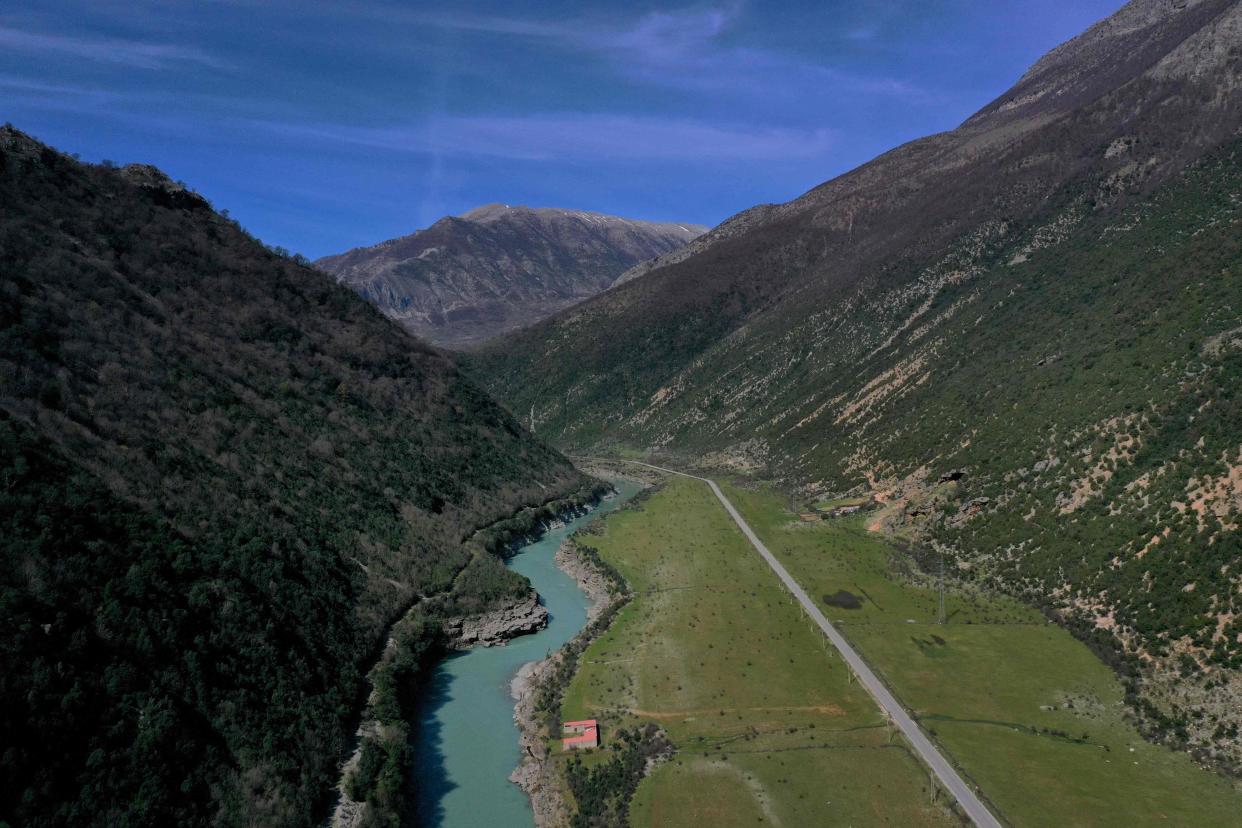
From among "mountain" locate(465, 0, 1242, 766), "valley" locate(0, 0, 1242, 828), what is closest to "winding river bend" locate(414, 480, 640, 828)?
"valley" locate(0, 0, 1242, 828)

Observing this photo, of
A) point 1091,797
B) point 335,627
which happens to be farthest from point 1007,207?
point 335,627

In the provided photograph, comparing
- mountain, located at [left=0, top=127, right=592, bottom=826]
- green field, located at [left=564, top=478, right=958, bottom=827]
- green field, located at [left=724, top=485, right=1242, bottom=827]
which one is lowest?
green field, located at [left=724, top=485, right=1242, bottom=827]

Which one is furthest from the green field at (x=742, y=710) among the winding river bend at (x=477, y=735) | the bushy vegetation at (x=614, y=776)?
the winding river bend at (x=477, y=735)

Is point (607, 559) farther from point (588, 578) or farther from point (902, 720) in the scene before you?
point (902, 720)

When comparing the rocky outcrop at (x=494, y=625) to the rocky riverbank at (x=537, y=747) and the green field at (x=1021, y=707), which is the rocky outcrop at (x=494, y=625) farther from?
the green field at (x=1021, y=707)

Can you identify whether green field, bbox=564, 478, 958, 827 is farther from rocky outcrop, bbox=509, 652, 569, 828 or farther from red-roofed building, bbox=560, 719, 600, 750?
rocky outcrop, bbox=509, 652, 569, 828

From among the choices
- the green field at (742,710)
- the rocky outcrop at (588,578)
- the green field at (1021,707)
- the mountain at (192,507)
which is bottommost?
the green field at (1021,707)
